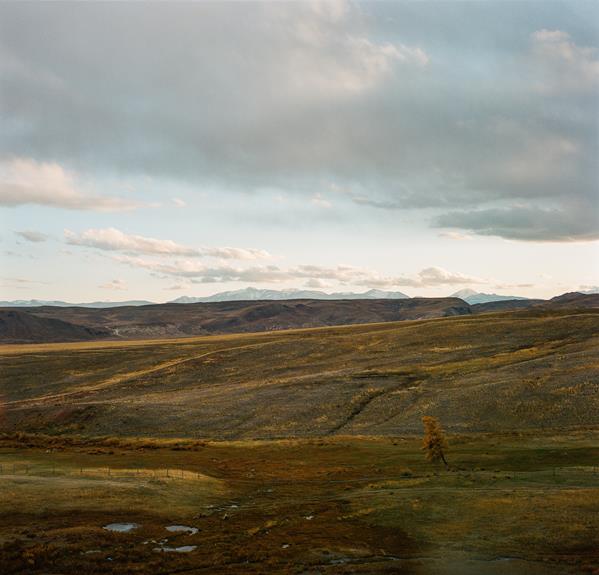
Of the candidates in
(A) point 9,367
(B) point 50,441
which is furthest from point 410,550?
(A) point 9,367

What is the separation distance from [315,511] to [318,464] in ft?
67.5

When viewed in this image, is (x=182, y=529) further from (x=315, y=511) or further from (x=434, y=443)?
(x=434, y=443)

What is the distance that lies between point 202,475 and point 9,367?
132 m

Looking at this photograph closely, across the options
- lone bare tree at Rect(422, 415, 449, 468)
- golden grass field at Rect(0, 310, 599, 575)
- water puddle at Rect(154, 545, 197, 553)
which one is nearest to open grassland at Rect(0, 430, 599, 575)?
golden grass field at Rect(0, 310, 599, 575)

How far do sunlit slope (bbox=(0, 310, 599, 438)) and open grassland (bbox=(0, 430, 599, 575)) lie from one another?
910 inches

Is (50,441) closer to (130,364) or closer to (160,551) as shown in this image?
(160,551)

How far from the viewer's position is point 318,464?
198 feet

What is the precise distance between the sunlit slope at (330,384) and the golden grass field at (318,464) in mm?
571

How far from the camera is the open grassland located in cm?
2947

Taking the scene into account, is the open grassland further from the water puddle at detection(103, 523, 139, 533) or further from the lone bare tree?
the lone bare tree

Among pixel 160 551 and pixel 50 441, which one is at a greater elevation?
pixel 160 551

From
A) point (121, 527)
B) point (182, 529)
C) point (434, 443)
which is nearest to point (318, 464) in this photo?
point (434, 443)

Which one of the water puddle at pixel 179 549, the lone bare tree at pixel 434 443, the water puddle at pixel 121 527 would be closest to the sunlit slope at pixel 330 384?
the lone bare tree at pixel 434 443

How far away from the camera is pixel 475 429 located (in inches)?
3152
